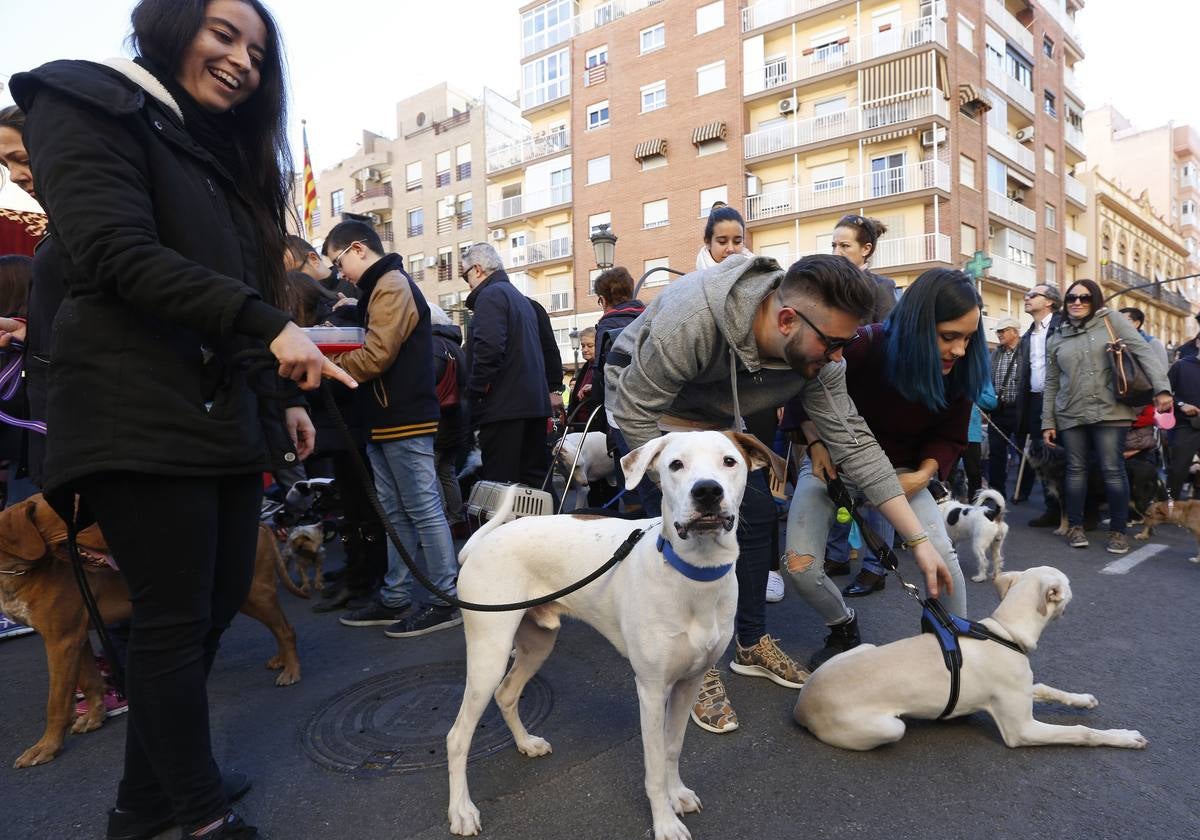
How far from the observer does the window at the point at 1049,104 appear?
3006 centimetres

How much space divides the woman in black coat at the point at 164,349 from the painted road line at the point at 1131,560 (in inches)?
219

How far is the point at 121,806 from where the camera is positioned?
1.92 m

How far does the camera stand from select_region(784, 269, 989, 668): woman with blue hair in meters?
2.81

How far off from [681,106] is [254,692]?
95.3 ft

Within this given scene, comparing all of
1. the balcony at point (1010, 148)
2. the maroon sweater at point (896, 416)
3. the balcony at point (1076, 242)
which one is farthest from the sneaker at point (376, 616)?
the balcony at point (1076, 242)

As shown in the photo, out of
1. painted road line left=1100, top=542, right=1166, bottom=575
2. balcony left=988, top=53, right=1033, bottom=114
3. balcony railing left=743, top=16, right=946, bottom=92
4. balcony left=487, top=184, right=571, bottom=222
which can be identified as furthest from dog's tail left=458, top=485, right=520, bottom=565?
balcony left=988, top=53, right=1033, bottom=114

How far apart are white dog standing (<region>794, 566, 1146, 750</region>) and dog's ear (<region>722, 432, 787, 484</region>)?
0.89 m

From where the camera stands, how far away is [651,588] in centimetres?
203

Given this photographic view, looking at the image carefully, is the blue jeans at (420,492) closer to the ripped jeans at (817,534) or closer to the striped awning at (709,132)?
the ripped jeans at (817,534)

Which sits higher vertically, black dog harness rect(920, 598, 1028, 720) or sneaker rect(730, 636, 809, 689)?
black dog harness rect(920, 598, 1028, 720)

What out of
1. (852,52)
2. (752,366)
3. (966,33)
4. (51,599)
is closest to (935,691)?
(752,366)

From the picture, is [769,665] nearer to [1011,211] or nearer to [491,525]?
[491,525]

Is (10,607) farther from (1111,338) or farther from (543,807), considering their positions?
(1111,338)

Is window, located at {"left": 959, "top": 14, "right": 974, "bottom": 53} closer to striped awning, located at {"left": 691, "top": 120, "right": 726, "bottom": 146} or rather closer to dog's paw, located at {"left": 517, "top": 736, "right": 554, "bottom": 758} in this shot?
striped awning, located at {"left": 691, "top": 120, "right": 726, "bottom": 146}
